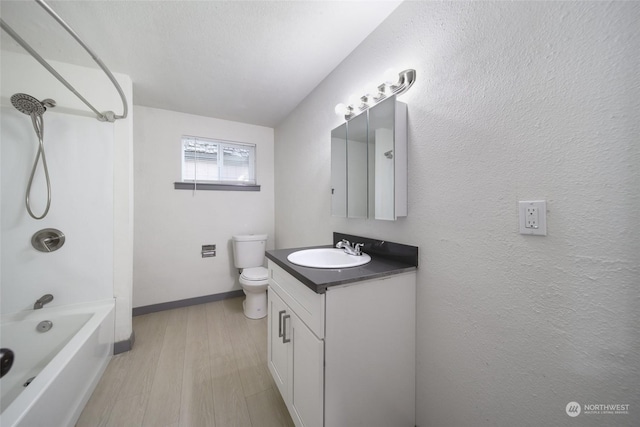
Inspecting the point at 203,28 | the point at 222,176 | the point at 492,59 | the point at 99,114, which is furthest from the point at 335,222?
the point at 99,114

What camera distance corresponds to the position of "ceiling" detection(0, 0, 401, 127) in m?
1.18

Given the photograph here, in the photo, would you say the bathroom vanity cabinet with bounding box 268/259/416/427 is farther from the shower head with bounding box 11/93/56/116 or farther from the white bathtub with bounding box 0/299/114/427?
the shower head with bounding box 11/93/56/116

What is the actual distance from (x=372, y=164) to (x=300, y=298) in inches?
34.3

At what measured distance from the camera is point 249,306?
2.25m

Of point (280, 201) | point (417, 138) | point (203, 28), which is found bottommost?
point (280, 201)

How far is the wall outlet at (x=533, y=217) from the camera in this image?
2.26 feet

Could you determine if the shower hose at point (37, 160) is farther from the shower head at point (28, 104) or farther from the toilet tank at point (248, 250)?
the toilet tank at point (248, 250)

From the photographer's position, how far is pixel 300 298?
101 cm

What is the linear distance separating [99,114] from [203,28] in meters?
1.05

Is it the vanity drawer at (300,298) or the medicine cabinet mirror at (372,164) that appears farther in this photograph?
the medicine cabinet mirror at (372,164)

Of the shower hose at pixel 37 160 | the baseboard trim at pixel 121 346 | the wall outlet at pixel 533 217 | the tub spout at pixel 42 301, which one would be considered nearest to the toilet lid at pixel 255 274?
the baseboard trim at pixel 121 346

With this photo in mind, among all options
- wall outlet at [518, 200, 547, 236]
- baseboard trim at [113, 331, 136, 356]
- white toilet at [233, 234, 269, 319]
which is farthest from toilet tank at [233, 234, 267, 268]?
wall outlet at [518, 200, 547, 236]

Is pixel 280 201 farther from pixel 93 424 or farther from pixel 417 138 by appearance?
pixel 93 424

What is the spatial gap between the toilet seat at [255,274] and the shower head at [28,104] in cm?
183
